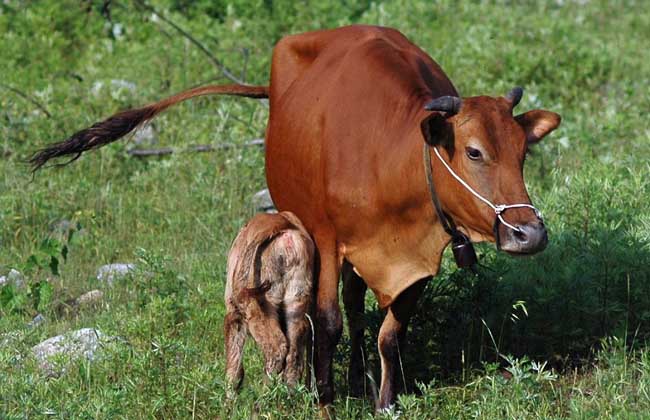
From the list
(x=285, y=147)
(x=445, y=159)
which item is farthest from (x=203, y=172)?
(x=445, y=159)

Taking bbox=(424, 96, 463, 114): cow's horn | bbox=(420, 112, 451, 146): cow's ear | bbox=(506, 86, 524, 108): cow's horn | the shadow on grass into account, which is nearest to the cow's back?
bbox=(420, 112, 451, 146): cow's ear

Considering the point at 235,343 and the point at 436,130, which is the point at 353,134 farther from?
the point at 235,343

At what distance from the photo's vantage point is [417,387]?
633 cm

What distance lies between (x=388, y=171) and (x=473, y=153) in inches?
20.1

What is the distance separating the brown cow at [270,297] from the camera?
555 cm

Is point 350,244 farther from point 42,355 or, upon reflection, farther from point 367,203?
point 42,355

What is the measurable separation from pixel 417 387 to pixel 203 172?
3170 millimetres

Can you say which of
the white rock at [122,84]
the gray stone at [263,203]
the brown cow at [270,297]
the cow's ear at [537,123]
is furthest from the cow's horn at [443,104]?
the white rock at [122,84]

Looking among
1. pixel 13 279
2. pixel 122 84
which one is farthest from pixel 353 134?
pixel 122 84

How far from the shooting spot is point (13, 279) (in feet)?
24.5

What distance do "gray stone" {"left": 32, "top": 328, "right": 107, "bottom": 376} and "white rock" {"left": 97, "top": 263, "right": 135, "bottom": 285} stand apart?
3.00 ft

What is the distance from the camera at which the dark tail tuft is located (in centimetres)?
675

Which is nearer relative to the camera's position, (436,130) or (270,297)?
(436,130)

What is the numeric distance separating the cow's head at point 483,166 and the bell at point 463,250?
0.06m
